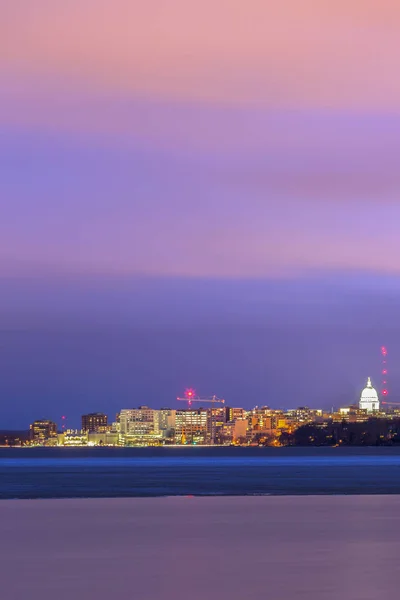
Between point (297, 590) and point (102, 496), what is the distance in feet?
136

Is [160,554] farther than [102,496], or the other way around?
[102,496]

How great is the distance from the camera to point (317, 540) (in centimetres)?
4141

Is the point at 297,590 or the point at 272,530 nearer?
the point at 297,590

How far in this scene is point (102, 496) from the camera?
228ft

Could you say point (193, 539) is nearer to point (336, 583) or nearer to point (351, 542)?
point (351, 542)

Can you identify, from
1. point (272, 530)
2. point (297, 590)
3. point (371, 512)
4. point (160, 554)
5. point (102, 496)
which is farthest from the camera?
point (102, 496)

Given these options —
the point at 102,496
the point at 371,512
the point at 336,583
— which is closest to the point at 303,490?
the point at 102,496

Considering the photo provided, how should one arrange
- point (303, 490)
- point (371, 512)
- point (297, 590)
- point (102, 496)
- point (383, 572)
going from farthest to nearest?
point (303, 490)
point (102, 496)
point (371, 512)
point (383, 572)
point (297, 590)

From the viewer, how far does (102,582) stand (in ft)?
100

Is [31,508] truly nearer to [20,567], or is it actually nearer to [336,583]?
[20,567]

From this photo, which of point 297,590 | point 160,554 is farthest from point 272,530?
point 297,590

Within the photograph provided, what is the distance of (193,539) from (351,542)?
5326mm

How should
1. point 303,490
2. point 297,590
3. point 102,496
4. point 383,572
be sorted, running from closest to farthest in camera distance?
point 297,590 → point 383,572 → point 102,496 → point 303,490

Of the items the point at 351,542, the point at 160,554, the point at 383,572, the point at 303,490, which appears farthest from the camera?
the point at 303,490
